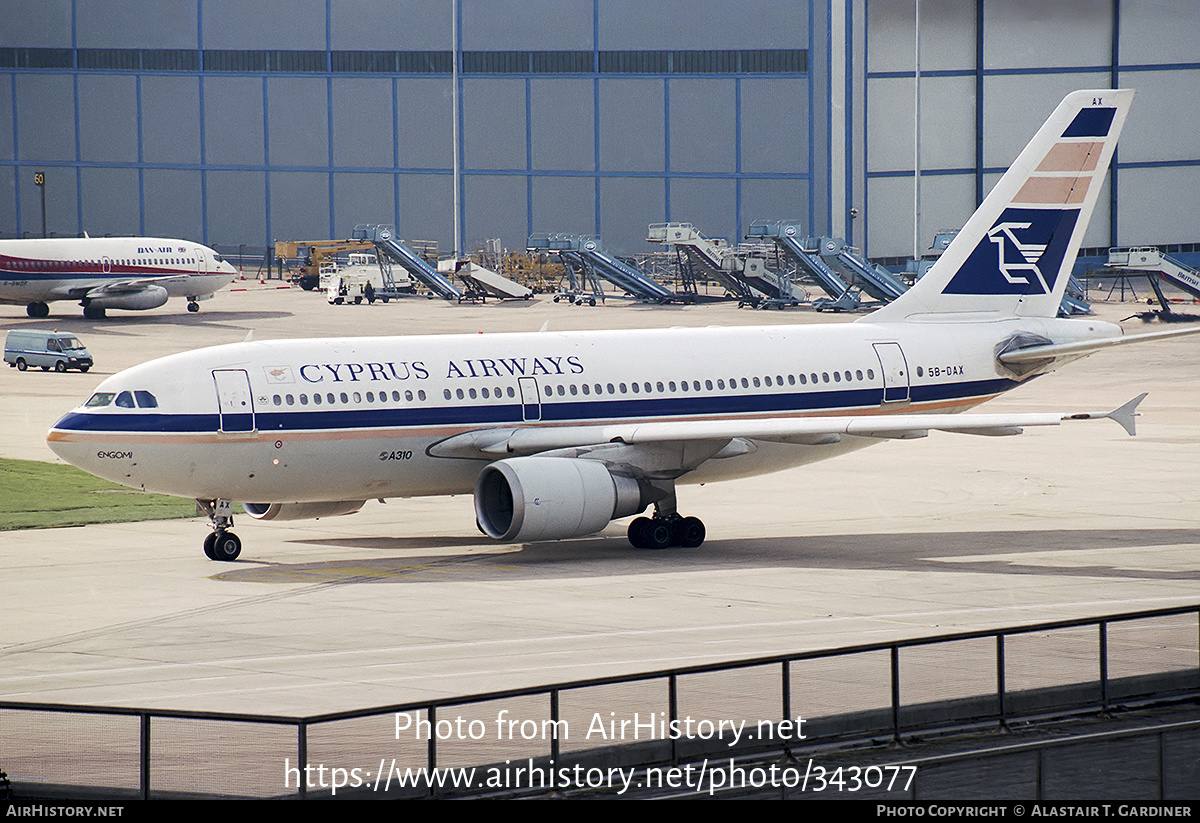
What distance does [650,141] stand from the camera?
11731 cm

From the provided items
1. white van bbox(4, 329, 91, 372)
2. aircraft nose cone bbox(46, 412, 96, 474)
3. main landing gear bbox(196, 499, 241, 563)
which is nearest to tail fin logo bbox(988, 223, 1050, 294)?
main landing gear bbox(196, 499, 241, 563)

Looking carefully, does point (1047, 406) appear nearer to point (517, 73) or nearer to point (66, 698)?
point (66, 698)

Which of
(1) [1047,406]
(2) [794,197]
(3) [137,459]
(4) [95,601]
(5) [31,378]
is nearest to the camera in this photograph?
(4) [95,601]

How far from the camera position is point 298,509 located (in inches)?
1436

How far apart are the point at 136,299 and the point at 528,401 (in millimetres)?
64153

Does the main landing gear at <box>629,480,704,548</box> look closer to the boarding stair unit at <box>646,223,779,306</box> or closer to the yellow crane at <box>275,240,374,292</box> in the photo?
the boarding stair unit at <box>646,223,779,306</box>

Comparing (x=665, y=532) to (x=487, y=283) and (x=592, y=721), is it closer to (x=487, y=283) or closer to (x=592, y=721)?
(x=592, y=721)

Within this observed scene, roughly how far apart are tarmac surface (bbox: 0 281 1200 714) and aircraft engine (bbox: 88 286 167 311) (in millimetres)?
40940

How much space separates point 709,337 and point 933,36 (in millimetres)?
84038

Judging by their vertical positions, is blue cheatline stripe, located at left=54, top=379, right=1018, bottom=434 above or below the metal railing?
above

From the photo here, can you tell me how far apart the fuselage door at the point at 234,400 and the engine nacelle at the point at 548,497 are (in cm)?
472

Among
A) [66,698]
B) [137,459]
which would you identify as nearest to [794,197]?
[137,459]

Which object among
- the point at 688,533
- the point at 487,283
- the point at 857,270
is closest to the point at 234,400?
the point at 688,533

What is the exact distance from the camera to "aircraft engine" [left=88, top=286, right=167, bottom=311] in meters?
94.5
